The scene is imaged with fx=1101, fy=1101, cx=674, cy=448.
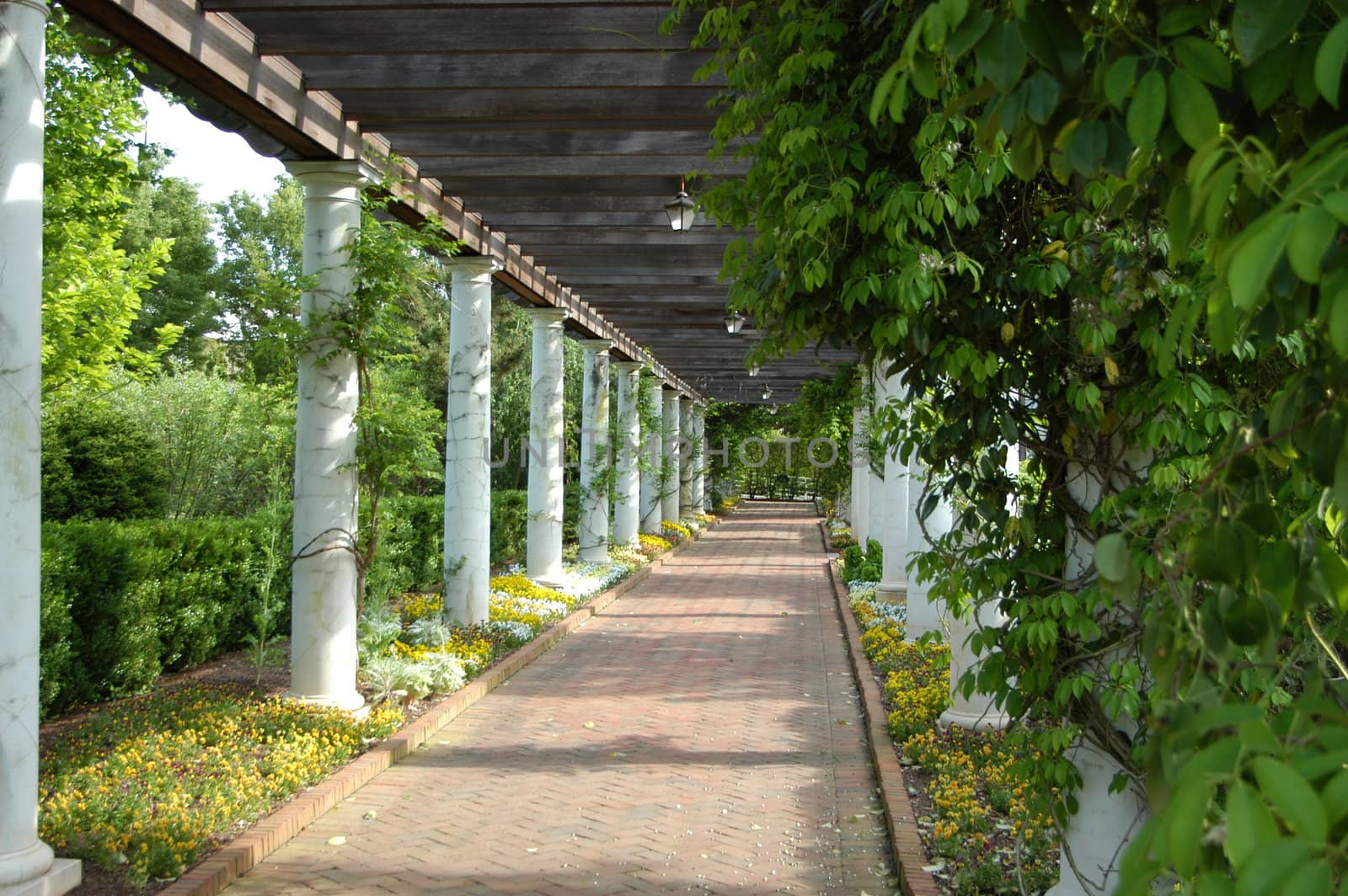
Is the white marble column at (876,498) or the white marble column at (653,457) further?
the white marble column at (653,457)

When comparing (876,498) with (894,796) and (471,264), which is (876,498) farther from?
(894,796)

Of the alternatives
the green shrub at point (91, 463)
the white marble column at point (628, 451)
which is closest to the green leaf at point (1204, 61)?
the green shrub at point (91, 463)

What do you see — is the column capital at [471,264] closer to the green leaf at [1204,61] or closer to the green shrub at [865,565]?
the green shrub at [865,565]

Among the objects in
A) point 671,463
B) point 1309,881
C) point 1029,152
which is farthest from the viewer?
point 671,463

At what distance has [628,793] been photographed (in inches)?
254

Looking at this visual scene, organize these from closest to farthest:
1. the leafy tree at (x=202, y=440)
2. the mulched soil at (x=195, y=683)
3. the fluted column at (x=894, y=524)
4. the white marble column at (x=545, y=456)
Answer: the mulched soil at (x=195, y=683) → the fluted column at (x=894, y=524) → the white marble column at (x=545, y=456) → the leafy tree at (x=202, y=440)

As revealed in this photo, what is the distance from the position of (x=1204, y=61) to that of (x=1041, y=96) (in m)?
0.19

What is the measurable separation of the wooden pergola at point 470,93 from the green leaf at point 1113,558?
115 inches

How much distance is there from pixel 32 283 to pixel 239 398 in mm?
13830

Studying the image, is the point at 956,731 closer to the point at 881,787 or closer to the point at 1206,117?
the point at 881,787

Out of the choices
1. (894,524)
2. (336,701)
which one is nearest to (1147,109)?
(336,701)

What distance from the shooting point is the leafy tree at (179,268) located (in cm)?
3117

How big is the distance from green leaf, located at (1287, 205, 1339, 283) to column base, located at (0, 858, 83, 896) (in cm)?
463

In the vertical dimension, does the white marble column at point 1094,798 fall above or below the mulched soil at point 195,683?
above
